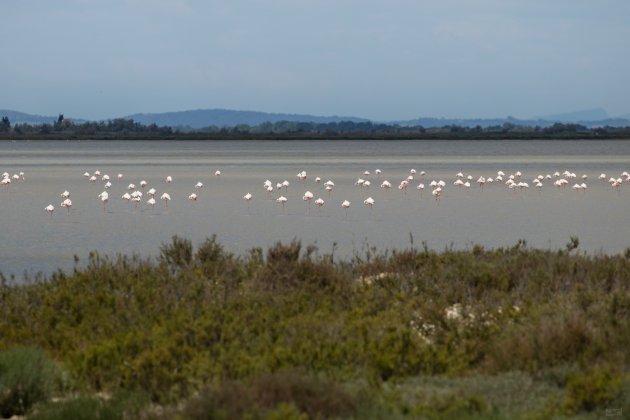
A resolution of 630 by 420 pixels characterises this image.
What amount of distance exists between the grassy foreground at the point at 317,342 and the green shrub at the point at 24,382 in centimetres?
1

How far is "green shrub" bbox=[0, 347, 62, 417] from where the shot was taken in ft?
27.4

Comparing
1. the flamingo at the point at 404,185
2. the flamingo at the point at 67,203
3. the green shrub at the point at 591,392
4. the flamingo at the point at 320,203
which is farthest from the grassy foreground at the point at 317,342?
the flamingo at the point at 404,185

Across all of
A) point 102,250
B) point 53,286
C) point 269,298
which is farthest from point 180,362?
point 102,250

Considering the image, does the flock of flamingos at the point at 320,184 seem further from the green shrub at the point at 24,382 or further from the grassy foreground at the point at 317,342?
the green shrub at the point at 24,382

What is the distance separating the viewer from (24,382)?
27.6ft

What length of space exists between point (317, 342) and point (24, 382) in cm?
238

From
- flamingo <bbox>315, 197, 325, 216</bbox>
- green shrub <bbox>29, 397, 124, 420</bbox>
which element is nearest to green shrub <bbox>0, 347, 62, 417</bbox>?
green shrub <bbox>29, 397, 124, 420</bbox>

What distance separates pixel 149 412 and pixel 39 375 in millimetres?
1298

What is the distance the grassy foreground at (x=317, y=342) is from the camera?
7.46 meters

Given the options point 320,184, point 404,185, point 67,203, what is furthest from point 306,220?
point 320,184

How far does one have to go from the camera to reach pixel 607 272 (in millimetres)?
12992

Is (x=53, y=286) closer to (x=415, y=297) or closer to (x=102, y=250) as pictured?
(x=415, y=297)

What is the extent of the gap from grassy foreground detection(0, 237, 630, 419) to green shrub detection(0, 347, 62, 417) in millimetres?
12

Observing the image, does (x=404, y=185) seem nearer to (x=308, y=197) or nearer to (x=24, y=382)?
(x=308, y=197)
